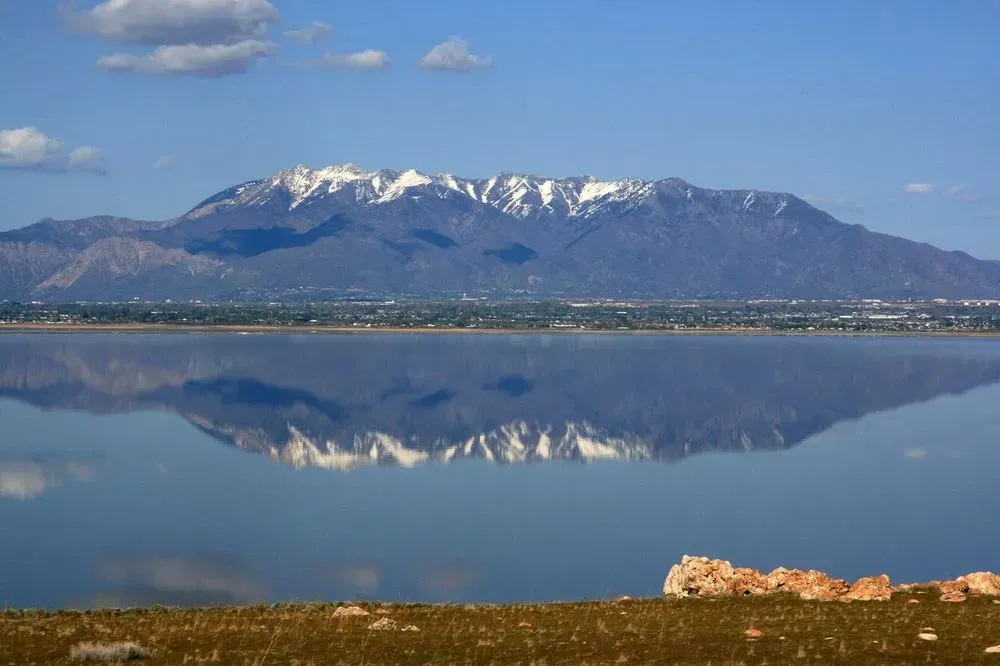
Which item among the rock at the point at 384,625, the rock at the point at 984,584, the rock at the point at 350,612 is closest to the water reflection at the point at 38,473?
the rock at the point at 350,612

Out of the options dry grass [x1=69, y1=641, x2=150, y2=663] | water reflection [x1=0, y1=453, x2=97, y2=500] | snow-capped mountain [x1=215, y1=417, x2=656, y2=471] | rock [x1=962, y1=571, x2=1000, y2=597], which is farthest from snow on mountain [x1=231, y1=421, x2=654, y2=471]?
dry grass [x1=69, y1=641, x2=150, y2=663]

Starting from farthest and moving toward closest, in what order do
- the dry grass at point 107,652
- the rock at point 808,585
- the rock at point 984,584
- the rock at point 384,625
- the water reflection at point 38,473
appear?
the water reflection at point 38,473, the rock at point 808,585, the rock at point 984,584, the rock at point 384,625, the dry grass at point 107,652

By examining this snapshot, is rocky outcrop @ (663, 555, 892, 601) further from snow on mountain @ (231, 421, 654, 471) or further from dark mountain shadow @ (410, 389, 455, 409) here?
dark mountain shadow @ (410, 389, 455, 409)

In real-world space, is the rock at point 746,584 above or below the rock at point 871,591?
below

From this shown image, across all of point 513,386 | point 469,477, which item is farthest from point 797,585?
point 513,386

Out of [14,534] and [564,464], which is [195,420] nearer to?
[564,464]

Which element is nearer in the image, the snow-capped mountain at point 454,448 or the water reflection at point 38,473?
the water reflection at point 38,473

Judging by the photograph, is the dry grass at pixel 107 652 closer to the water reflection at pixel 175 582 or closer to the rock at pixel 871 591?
the rock at pixel 871 591

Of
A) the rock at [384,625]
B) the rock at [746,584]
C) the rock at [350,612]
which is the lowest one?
the rock at [350,612]
